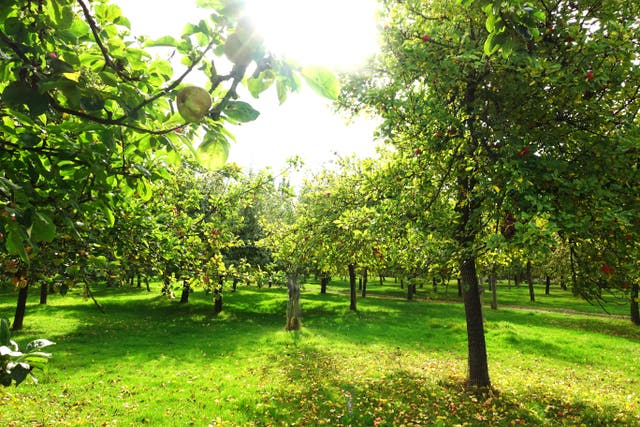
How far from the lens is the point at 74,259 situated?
13.9ft

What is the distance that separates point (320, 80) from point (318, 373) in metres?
14.2

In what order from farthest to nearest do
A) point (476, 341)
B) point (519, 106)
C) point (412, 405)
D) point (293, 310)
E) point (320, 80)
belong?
1. point (293, 310)
2. point (476, 341)
3. point (412, 405)
4. point (519, 106)
5. point (320, 80)

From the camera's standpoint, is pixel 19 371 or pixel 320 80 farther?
pixel 19 371

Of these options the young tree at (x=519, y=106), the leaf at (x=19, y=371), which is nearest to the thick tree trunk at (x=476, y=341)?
the young tree at (x=519, y=106)

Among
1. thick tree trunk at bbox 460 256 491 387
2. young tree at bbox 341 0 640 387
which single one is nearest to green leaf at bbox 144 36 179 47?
young tree at bbox 341 0 640 387

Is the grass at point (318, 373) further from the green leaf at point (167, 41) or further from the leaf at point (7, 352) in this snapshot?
the green leaf at point (167, 41)

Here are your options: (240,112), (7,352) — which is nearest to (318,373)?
(7,352)

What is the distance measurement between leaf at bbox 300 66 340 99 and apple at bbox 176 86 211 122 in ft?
1.20

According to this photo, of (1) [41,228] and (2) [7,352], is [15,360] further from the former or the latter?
(1) [41,228]

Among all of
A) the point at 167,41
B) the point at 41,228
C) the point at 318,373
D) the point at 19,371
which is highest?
the point at 167,41

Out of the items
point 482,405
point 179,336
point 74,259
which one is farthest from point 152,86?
point 179,336

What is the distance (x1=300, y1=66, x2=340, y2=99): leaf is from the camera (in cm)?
120

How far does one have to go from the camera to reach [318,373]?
546 inches

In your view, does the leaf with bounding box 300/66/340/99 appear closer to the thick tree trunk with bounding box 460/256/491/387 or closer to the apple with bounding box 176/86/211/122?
the apple with bounding box 176/86/211/122
